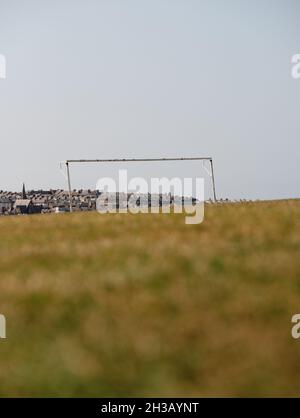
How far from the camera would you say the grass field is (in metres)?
5.68

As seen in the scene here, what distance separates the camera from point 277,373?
221 inches

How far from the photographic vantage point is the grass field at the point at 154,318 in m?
5.68

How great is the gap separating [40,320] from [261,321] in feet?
9.69

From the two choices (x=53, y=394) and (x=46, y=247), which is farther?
(x=46, y=247)

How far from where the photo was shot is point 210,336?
6.32 m

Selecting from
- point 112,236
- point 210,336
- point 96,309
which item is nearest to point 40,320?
point 96,309

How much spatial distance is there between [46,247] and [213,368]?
6.93 metres

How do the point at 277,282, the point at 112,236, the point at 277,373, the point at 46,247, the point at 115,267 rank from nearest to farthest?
the point at 277,373, the point at 277,282, the point at 115,267, the point at 46,247, the point at 112,236

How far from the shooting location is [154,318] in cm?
695

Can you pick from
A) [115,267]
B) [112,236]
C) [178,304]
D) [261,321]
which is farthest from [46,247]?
[261,321]

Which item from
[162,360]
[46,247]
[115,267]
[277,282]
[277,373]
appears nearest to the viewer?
[277,373]

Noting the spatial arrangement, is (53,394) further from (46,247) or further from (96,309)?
(46,247)
